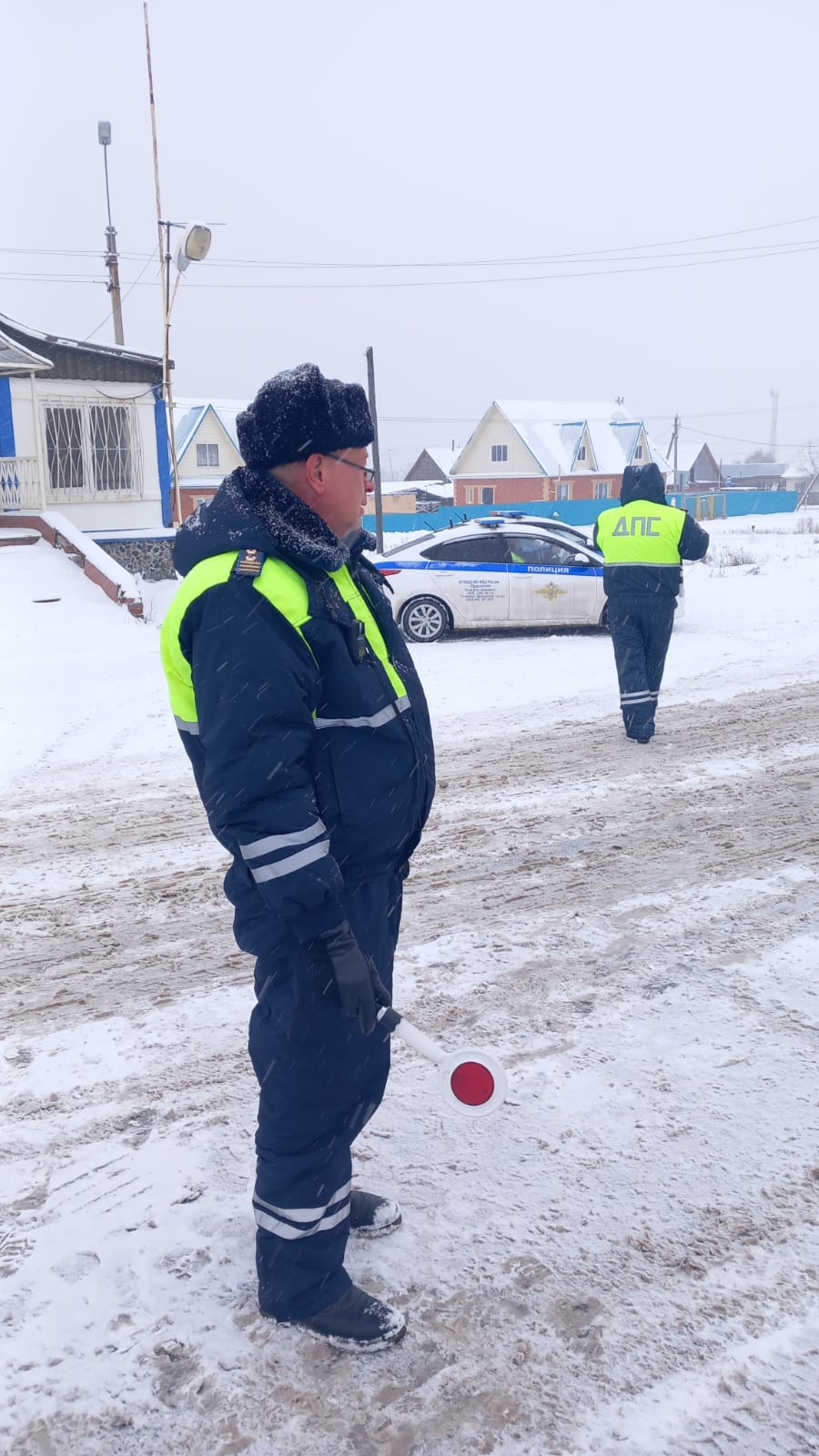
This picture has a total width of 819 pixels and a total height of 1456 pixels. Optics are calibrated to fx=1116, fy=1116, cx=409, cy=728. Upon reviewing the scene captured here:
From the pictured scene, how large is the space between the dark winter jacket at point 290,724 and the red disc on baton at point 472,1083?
1.64 feet

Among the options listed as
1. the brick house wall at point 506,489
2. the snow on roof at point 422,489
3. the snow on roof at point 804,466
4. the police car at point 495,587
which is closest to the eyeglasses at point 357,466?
the police car at point 495,587

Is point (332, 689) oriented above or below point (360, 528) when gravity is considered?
below

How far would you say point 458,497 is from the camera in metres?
64.1

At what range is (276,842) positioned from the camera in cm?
222

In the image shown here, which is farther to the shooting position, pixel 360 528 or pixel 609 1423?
pixel 360 528

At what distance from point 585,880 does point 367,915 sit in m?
2.88

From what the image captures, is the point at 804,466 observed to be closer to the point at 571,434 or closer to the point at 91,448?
the point at 571,434

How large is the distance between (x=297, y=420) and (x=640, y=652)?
5621mm

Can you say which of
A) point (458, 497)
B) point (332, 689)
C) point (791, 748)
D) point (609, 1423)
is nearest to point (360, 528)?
point (332, 689)

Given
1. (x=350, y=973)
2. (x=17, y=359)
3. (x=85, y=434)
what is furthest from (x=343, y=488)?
(x=85, y=434)

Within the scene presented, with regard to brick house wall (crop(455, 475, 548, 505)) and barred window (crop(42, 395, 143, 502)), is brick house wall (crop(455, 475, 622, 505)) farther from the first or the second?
barred window (crop(42, 395, 143, 502))

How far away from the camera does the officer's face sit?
244cm

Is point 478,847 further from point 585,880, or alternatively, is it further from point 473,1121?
point 473,1121

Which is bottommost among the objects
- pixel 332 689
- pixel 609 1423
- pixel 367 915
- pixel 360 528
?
pixel 609 1423
